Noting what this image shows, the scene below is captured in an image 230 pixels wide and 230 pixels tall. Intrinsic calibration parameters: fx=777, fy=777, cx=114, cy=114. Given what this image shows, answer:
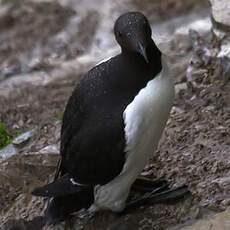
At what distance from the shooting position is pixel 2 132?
21.3 feet

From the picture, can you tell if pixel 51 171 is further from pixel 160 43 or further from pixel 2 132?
pixel 160 43

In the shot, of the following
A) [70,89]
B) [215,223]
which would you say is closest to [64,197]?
[215,223]

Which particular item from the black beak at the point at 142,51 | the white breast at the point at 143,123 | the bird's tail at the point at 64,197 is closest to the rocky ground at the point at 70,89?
the bird's tail at the point at 64,197

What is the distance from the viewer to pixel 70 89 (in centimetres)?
764

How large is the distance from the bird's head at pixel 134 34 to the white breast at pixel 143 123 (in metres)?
0.19

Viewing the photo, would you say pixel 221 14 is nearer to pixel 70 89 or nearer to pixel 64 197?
pixel 70 89

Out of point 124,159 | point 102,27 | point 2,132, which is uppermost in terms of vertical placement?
point 124,159

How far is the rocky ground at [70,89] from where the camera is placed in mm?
4938

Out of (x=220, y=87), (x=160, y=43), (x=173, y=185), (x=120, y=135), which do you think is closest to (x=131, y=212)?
(x=173, y=185)

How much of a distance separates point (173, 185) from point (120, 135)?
84 cm

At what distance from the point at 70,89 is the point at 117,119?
3328 millimetres

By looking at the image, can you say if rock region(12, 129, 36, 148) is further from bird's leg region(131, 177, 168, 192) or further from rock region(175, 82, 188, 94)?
bird's leg region(131, 177, 168, 192)

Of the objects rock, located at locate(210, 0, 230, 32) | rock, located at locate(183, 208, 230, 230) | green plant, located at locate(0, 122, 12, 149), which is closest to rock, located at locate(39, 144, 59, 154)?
green plant, located at locate(0, 122, 12, 149)

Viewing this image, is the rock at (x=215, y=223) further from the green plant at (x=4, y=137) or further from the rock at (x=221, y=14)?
the green plant at (x=4, y=137)
